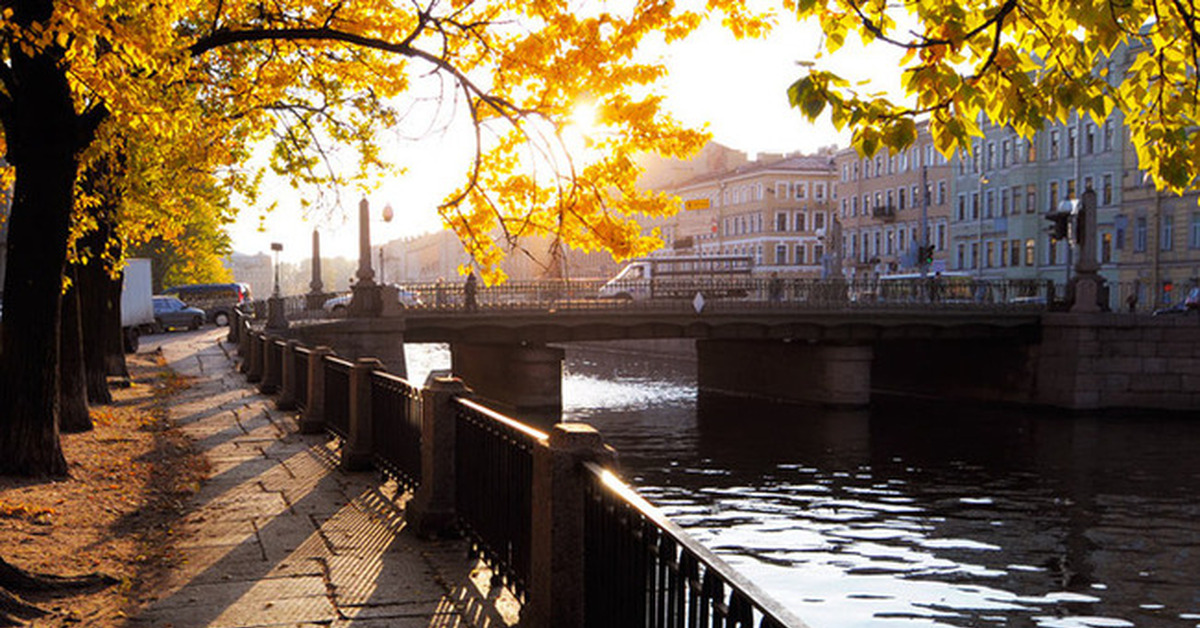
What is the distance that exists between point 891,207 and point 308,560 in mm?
82303

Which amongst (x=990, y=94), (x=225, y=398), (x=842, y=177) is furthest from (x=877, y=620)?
(x=842, y=177)

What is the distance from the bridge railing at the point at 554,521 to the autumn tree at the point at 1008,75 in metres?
2.45

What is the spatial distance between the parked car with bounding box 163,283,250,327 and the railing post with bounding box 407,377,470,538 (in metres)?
58.4

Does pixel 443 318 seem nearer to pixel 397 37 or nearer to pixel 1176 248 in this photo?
pixel 397 37

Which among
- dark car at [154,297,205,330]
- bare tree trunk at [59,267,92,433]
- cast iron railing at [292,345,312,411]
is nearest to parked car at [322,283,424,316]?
dark car at [154,297,205,330]

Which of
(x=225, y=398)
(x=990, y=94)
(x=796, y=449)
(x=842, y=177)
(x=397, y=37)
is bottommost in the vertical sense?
(x=796, y=449)

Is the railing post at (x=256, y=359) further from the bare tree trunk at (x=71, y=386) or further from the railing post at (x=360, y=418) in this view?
the railing post at (x=360, y=418)

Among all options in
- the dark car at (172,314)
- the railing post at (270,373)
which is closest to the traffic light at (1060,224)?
the railing post at (270,373)

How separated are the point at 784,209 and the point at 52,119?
90181mm

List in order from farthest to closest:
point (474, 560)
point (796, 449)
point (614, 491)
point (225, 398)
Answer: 1. point (796, 449)
2. point (225, 398)
3. point (474, 560)
4. point (614, 491)

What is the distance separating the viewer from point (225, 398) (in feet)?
71.7

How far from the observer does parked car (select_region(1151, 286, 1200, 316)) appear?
43.2 m

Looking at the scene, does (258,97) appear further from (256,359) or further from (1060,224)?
(1060,224)

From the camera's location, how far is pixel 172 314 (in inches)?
2216
